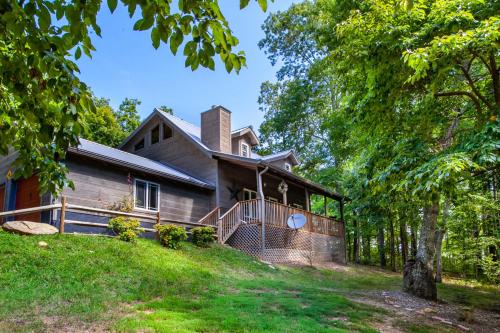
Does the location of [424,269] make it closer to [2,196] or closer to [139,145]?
[2,196]

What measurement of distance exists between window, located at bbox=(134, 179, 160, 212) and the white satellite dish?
5.41 m

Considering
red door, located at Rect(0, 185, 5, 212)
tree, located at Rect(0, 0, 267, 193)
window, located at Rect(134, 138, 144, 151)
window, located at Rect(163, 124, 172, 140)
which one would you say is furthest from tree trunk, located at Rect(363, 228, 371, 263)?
tree, located at Rect(0, 0, 267, 193)

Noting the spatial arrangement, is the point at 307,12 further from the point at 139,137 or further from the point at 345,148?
the point at 139,137

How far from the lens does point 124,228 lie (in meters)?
11.7

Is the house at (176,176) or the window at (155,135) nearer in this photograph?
the house at (176,176)

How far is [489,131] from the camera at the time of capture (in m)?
6.40

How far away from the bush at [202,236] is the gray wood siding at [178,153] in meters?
4.15

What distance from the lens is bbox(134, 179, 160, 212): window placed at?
1505 centimetres

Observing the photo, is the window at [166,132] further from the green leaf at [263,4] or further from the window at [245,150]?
the green leaf at [263,4]

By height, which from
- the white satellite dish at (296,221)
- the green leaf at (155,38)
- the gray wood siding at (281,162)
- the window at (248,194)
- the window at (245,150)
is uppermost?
the window at (245,150)

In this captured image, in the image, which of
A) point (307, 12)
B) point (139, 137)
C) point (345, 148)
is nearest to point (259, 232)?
point (345, 148)

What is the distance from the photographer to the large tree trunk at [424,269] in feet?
34.1

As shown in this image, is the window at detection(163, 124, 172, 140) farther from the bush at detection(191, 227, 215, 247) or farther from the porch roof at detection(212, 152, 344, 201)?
the bush at detection(191, 227, 215, 247)

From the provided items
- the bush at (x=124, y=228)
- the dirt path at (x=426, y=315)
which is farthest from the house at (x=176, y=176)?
the dirt path at (x=426, y=315)
